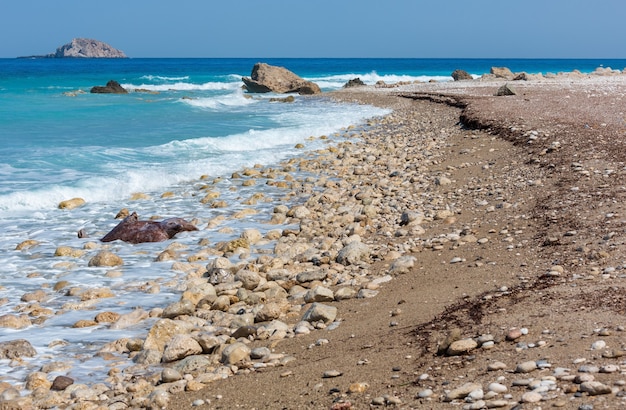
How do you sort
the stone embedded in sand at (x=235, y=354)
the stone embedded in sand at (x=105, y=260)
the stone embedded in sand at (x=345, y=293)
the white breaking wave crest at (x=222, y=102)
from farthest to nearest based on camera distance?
the white breaking wave crest at (x=222, y=102)
the stone embedded in sand at (x=105, y=260)
the stone embedded in sand at (x=345, y=293)
the stone embedded in sand at (x=235, y=354)

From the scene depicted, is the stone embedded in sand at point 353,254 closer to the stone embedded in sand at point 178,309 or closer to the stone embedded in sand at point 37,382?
the stone embedded in sand at point 178,309

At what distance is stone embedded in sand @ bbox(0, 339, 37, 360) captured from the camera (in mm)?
4797

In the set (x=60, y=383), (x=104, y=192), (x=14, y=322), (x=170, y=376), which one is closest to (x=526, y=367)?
(x=170, y=376)

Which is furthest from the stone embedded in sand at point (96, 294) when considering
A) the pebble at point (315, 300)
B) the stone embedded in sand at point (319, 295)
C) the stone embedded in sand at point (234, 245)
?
the stone embedded in sand at point (319, 295)

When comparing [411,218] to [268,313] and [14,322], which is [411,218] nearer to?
[268,313]

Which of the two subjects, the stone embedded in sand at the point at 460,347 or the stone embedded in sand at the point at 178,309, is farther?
the stone embedded in sand at the point at 178,309

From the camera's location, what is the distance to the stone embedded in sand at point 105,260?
705 centimetres

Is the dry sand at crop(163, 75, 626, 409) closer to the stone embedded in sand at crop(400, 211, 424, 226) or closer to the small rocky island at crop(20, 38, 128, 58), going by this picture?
the stone embedded in sand at crop(400, 211, 424, 226)

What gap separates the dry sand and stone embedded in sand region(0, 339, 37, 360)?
1535 millimetres

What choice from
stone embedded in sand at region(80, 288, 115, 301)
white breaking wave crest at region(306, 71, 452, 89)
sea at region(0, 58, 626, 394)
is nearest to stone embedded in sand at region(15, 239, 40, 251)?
sea at region(0, 58, 626, 394)

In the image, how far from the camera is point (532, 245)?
596cm

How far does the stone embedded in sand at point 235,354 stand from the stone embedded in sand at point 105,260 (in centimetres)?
303

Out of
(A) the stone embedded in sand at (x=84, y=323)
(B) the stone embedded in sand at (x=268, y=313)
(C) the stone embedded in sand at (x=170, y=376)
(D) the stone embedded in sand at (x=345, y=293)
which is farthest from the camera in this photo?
(D) the stone embedded in sand at (x=345, y=293)

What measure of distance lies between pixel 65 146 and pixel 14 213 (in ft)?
23.4
